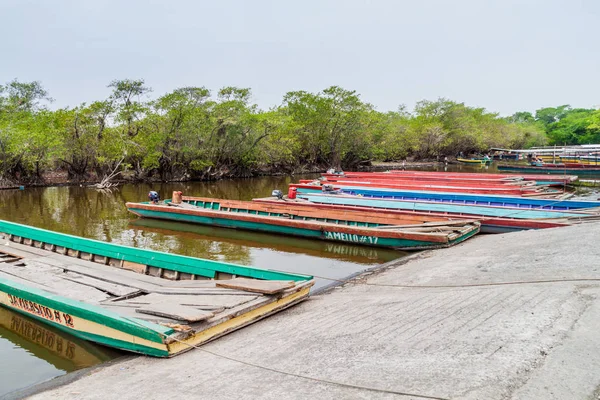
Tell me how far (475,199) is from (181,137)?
2489 cm

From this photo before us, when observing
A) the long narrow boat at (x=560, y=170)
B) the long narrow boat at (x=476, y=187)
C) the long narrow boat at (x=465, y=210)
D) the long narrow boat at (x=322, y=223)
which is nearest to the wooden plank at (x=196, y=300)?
the long narrow boat at (x=322, y=223)

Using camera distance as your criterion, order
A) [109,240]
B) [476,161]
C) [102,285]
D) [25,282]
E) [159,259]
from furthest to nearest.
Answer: [476,161] → [109,240] → [159,259] → [25,282] → [102,285]

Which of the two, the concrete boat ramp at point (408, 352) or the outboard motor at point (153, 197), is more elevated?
the outboard motor at point (153, 197)

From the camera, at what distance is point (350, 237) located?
12.2 metres

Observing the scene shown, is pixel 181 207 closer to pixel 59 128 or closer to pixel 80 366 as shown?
pixel 80 366

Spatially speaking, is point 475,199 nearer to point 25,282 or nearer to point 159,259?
point 159,259

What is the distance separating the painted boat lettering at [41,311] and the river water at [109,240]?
38 cm

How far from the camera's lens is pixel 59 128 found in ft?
102

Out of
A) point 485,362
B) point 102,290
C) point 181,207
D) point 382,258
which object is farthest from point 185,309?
point 181,207

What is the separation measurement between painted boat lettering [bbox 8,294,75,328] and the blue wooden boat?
38.1ft

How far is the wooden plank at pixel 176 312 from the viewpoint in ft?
16.4

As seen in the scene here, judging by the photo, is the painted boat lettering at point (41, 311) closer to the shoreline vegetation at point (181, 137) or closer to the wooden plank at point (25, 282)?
the wooden plank at point (25, 282)

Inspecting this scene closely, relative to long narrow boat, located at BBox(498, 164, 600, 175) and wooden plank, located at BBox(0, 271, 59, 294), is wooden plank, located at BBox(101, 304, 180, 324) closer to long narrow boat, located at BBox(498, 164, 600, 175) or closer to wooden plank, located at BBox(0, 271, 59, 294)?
wooden plank, located at BBox(0, 271, 59, 294)

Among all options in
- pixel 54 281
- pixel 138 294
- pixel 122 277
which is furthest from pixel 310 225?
pixel 54 281
